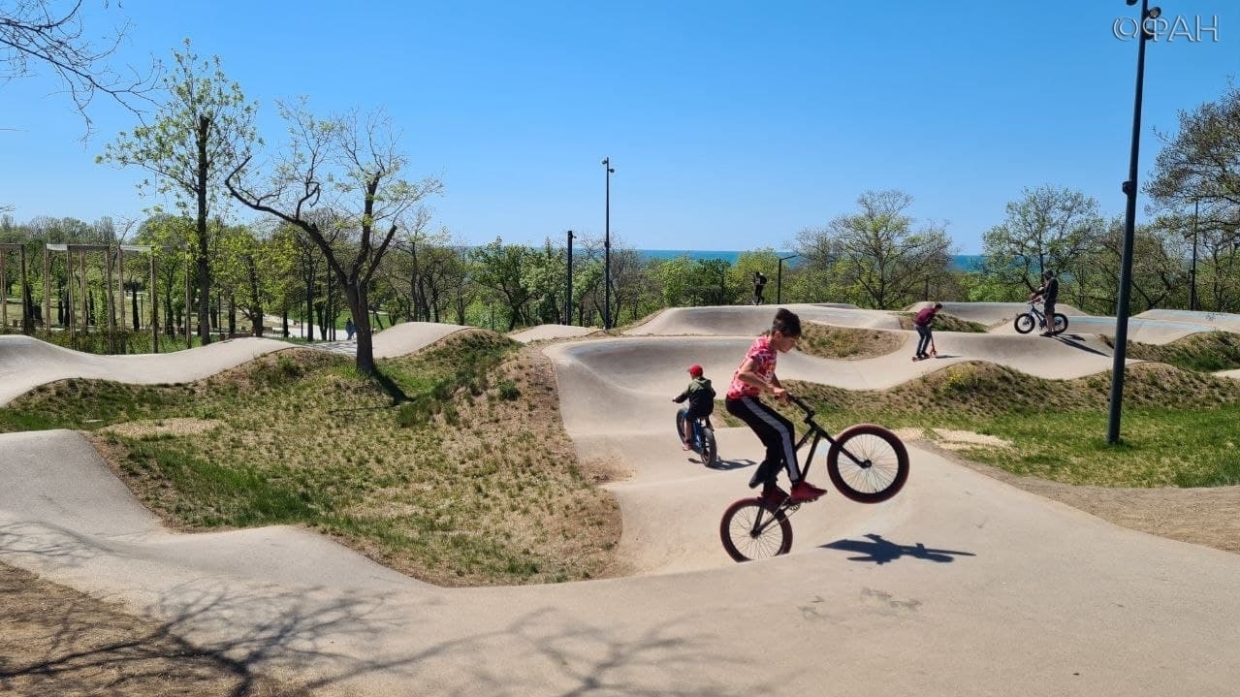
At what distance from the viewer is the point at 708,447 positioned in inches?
522

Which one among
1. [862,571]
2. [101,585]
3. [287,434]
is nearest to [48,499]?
[101,585]

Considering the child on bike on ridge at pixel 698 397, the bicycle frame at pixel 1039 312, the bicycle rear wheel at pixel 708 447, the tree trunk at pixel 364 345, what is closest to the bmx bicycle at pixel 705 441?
the bicycle rear wheel at pixel 708 447

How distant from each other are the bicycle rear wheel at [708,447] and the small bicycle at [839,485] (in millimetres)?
5932

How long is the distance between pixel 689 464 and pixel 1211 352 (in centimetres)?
2674

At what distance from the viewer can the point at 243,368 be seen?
2198cm

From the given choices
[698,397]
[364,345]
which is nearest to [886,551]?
[698,397]

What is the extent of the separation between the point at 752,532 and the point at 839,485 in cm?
91

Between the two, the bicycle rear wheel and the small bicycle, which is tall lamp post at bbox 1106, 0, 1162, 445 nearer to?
the bicycle rear wheel

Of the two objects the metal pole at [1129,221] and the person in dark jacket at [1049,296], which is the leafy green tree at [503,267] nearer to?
the person in dark jacket at [1049,296]

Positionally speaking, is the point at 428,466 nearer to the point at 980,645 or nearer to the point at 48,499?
the point at 48,499

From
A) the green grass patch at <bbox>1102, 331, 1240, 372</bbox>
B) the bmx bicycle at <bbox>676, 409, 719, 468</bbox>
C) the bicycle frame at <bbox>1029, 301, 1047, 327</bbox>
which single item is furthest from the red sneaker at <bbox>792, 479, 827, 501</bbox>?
the green grass patch at <bbox>1102, 331, 1240, 372</bbox>

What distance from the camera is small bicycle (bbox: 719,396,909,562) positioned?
641 centimetres

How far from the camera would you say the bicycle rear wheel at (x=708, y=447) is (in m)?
13.2

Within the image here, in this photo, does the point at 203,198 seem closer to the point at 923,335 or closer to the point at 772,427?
the point at 923,335
